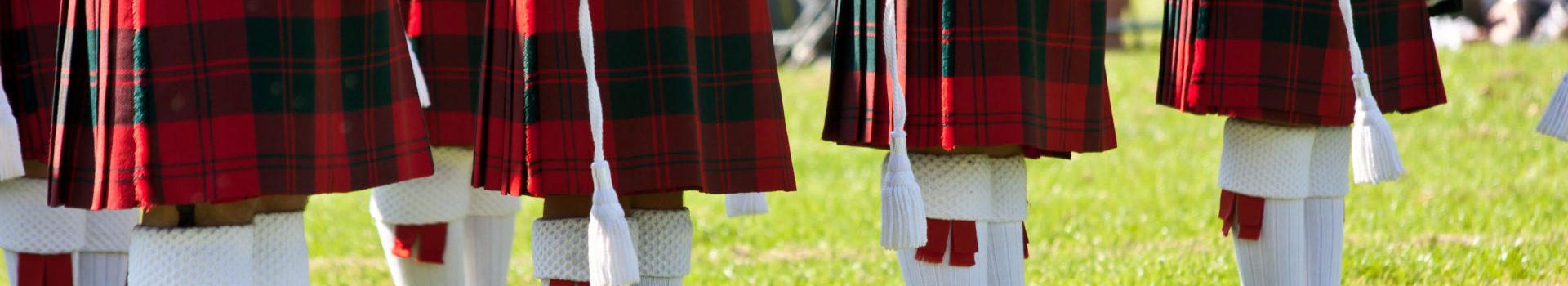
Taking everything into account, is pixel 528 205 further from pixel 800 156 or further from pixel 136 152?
pixel 136 152

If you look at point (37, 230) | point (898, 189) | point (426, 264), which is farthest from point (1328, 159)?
point (37, 230)

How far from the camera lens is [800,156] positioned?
812cm

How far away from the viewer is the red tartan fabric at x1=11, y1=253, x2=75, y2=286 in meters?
3.04

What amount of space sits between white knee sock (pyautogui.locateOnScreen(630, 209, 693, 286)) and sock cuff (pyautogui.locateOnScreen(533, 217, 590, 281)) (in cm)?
9

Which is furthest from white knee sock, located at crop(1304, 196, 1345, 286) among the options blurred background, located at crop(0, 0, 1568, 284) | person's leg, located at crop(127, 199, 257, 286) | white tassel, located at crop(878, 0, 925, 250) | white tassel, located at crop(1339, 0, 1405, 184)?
person's leg, located at crop(127, 199, 257, 286)

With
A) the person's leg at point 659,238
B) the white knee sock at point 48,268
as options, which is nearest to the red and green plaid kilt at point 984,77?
the person's leg at point 659,238

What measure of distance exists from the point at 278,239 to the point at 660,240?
1.83 ft

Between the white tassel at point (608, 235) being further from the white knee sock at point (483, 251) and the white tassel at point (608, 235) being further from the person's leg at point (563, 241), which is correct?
the white knee sock at point (483, 251)

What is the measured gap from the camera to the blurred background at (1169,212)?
4.32 m

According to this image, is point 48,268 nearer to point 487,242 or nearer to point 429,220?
point 429,220

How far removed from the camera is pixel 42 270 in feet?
9.96

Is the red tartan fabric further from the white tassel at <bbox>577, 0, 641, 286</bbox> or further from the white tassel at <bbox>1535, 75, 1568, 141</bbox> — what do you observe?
the white tassel at <bbox>1535, 75, 1568, 141</bbox>

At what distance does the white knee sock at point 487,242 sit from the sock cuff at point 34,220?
Result: 0.81 metres

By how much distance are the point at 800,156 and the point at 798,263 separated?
3312mm
